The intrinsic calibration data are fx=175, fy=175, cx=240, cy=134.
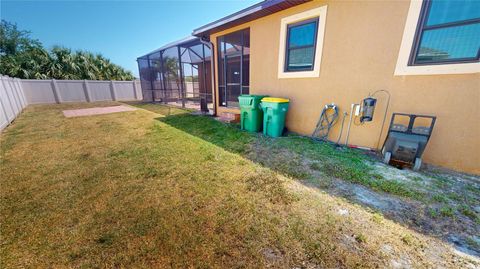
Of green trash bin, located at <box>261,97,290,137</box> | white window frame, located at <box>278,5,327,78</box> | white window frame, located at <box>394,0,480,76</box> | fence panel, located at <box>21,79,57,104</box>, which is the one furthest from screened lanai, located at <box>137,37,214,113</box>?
→ white window frame, located at <box>394,0,480,76</box>

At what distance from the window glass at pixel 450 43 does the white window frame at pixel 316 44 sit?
173cm

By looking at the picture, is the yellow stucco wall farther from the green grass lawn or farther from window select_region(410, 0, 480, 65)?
the green grass lawn

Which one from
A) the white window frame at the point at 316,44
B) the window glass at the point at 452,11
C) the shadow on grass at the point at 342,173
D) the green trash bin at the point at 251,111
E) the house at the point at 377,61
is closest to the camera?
the shadow on grass at the point at 342,173

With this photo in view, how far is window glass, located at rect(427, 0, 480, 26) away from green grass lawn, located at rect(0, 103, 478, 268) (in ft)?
8.47

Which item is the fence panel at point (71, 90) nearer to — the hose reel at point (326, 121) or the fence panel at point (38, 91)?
the fence panel at point (38, 91)

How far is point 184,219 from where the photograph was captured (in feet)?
6.15

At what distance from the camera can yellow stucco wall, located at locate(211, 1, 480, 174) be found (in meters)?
2.81

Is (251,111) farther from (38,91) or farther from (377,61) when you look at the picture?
(38,91)

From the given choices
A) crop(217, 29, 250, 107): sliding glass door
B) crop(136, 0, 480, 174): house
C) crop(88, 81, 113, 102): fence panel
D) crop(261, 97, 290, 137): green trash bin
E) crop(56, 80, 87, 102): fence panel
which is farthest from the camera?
crop(88, 81, 113, 102): fence panel

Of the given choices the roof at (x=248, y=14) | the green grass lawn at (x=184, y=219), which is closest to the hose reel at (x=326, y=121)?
the green grass lawn at (x=184, y=219)

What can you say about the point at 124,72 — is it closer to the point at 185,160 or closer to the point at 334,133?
the point at 185,160

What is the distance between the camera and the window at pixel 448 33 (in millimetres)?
2646

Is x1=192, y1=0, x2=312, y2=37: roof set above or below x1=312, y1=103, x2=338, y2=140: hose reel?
above

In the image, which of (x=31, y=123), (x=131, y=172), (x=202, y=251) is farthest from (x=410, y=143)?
(x=31, y=123)
